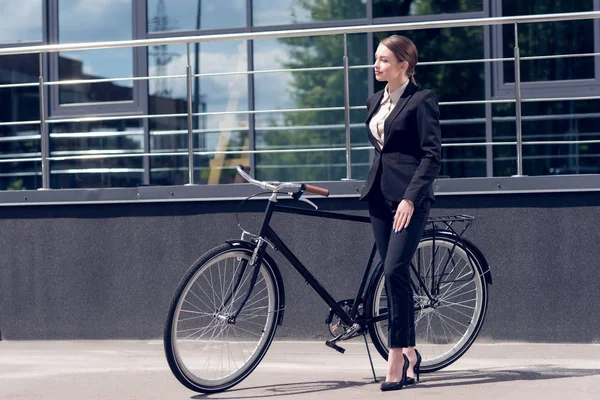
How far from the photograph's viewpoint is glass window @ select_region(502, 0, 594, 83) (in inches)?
326

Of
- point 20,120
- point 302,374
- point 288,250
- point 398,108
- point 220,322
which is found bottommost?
point 302,374

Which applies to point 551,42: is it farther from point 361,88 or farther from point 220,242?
point 220,242

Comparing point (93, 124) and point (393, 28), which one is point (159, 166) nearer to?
point (93, 124)

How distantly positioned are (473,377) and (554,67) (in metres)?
3.55

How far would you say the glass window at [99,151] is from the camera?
893cm

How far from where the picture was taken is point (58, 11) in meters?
9.36

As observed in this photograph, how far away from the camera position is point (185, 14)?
9.12 m

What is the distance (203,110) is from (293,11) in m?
1.20

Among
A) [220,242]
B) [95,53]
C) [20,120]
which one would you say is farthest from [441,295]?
[20,120]

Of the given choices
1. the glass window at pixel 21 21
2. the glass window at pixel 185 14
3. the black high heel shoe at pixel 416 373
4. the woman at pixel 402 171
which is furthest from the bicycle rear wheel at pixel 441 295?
the glass window at pixel 21 21

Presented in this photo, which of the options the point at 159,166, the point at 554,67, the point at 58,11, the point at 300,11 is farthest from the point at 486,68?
the point at 58,11

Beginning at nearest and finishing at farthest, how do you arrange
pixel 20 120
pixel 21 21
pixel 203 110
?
pixel 203 110
pixel 20 120
pixel 21 21

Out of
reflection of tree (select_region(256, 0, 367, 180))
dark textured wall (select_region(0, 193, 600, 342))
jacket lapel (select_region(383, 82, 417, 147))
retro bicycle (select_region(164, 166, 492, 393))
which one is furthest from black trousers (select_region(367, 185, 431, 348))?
reflection of tree (select_region(256, 0, 367, 180))

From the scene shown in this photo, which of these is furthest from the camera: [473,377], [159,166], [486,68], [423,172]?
[159,166]
